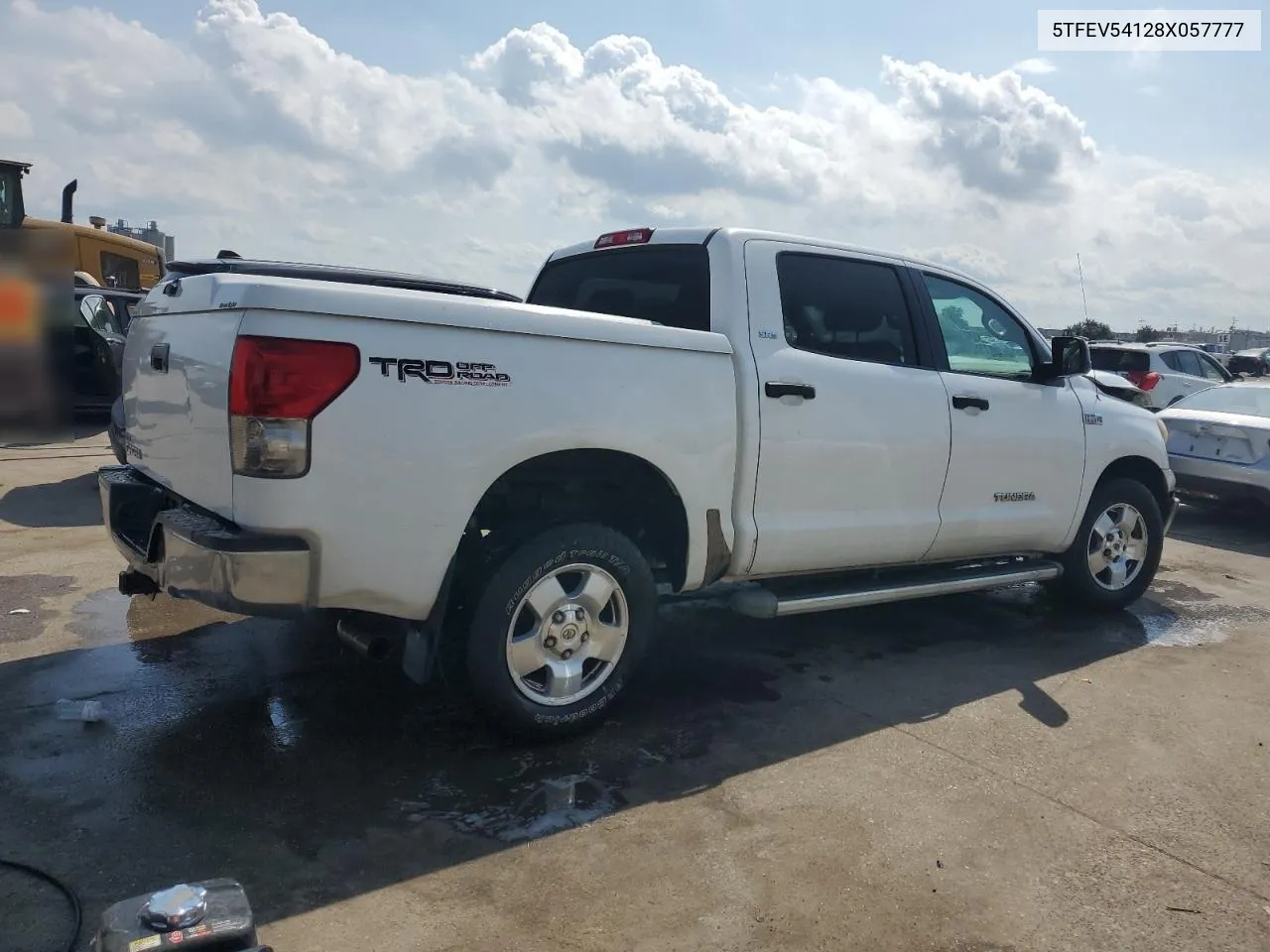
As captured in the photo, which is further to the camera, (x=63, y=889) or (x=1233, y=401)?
(x=1233, y=401)

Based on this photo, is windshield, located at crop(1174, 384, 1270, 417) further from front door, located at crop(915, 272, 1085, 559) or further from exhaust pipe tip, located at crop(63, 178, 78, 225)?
exhaust pipe tip, located at crop(63, 178, 78, 225)

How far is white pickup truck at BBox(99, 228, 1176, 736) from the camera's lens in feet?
10.5

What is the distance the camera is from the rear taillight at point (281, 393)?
3107mm

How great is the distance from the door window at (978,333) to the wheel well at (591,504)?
1.94 meters

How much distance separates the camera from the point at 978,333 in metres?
5.51

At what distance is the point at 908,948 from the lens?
2789 mm

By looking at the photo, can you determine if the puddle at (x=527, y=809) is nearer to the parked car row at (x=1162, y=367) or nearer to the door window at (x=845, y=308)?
the door window at (x=845, y=308)

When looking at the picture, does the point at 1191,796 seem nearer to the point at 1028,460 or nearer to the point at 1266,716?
the point at 1266,716

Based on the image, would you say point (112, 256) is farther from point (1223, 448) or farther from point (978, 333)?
point (1223, 448)

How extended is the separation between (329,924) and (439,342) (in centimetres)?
177

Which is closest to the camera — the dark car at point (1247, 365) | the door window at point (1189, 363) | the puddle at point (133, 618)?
the puddle at point (133, 618)

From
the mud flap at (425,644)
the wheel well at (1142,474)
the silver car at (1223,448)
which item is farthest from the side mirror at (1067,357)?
the silver car at (1223,448)

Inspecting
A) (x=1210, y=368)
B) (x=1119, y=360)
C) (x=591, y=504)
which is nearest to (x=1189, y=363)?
(x=1210, y=368)

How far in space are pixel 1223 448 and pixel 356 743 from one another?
875cm
